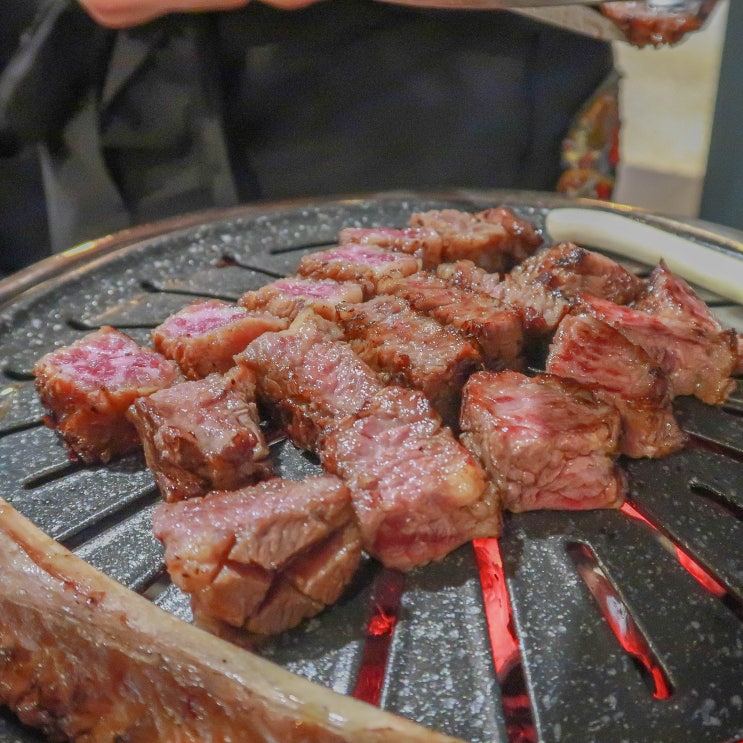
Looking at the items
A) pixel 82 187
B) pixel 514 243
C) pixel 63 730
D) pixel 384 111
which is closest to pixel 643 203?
pixel 384 111

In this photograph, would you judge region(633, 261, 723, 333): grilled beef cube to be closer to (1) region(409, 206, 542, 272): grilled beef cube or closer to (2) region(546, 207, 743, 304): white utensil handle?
(2) region(546, 207, 743, 304): white utensil handle

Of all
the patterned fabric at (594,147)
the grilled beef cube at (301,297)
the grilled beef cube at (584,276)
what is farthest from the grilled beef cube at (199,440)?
the patterned fabric at (594,147)

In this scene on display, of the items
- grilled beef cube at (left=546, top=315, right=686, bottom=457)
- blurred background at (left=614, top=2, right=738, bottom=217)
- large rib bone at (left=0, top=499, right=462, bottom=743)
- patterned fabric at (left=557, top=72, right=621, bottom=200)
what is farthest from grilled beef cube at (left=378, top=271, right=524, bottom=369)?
blurred background at (left=614, top=2, right=738, bottom=217)

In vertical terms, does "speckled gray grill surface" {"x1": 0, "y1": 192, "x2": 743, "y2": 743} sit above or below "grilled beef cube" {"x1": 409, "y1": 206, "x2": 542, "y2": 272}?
below

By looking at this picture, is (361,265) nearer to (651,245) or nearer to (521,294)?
(521,294)

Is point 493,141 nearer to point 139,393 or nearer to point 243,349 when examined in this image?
point 243,349

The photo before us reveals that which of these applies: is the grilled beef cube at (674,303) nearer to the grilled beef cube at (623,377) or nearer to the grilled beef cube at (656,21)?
the grilled beef cube at (623,377)

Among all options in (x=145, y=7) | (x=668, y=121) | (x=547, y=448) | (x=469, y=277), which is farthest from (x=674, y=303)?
(x=668, y=121)
